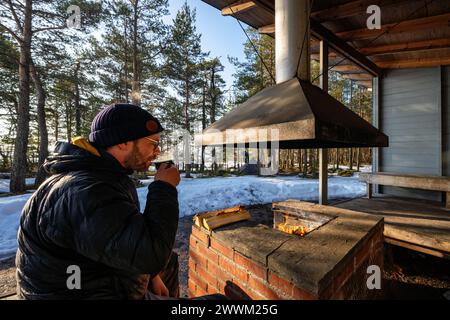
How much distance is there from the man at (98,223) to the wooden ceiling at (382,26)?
3.51 m

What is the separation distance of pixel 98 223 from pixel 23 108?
39.5 ft

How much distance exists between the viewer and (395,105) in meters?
6.27

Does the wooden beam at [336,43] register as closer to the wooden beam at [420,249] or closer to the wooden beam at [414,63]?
the wooden beam at [414,63]

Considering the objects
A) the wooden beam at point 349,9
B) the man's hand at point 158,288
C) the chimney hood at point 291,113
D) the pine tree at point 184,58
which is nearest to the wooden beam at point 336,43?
the wooden beam at point 349,9

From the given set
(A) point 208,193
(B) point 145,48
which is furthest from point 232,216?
(B) point 145,48

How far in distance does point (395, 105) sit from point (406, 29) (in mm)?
2840

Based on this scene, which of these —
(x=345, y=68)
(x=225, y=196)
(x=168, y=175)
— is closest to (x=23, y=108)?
(x=225, y=196)

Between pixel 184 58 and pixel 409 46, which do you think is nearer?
pixel 409 46

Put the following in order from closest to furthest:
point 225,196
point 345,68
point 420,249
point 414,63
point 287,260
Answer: point 287,260 < point 420,249 < point 414,63 < point 345,68 < point 225,196

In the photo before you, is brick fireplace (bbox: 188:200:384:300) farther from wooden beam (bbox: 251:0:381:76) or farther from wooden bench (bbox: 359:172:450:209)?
wooden beam (bbox: 251:0:381:76)

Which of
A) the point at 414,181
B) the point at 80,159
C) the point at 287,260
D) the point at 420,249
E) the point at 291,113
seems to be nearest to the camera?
the point at 80,159

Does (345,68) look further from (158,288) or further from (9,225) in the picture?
(9,225)

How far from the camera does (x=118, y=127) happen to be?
137 centimetres

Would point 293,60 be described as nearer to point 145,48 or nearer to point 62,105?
point 145,48
